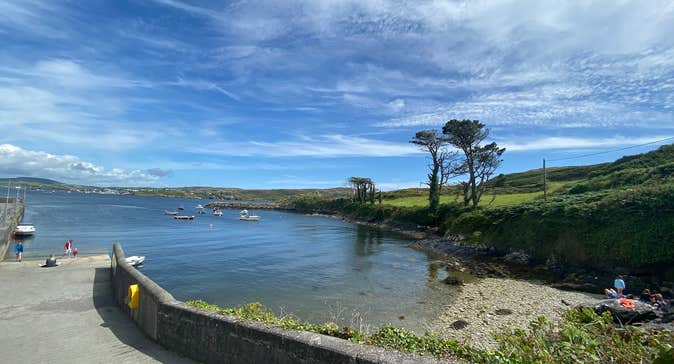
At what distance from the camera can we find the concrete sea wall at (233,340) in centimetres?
468

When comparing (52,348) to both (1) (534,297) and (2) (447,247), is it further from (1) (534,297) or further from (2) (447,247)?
(2) (447,247)

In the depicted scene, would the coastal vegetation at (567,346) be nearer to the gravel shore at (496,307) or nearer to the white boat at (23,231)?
the gravel shore at (496,307)

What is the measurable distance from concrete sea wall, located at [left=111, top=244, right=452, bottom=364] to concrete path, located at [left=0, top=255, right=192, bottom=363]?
1.10ft

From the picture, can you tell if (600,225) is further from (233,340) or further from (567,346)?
(233,340)

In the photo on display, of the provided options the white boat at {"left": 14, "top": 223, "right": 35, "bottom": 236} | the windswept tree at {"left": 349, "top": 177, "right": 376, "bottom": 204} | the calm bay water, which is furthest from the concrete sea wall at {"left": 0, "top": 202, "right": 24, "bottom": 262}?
the windswept tree at {"left": 349, "top": 177, "right": 376, "bottom": 204}

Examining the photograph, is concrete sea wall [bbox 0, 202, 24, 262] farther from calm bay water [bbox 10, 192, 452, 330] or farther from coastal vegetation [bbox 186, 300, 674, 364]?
coastal vegetation [bbox 186, 300, 674, 364]

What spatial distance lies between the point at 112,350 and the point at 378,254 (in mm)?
28694

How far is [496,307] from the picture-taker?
16734 mm

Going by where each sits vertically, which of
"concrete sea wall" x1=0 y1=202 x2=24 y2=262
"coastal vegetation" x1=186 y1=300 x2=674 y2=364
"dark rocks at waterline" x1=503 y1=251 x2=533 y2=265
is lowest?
"dark rocks at waterline" x1=503 y1=251 x2=533 y2=265

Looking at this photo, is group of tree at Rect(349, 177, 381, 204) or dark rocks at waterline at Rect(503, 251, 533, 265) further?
group of tree at Rect(349, 177, 381, 204)

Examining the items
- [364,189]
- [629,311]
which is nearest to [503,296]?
[629,311]

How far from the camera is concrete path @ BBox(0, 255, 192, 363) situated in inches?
→ 287

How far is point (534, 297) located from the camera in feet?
60.5

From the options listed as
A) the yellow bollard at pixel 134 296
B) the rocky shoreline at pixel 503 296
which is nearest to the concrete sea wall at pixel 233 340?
the yellow bollard at pixel 134 296
